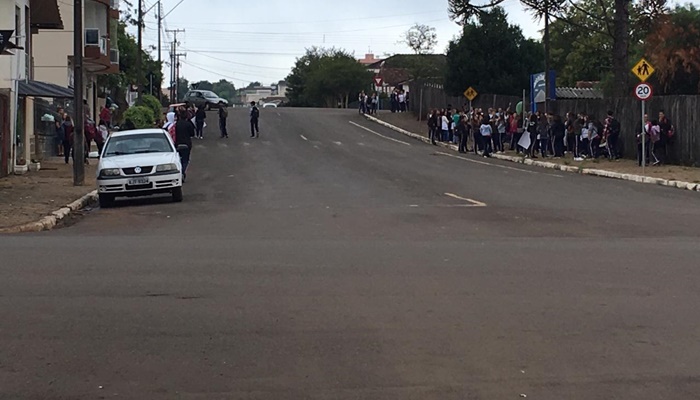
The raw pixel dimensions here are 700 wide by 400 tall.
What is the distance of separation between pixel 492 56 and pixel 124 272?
4380cm

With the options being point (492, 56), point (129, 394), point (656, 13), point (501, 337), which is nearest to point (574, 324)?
point (501, 337)

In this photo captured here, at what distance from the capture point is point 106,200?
20422mm

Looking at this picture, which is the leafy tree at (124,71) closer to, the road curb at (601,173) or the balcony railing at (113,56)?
the balcony railing at (113,56)

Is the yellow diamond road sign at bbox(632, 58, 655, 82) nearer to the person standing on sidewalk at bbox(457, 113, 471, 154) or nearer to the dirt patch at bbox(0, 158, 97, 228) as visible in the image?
the person standing on sidewalk at bbox(457, 113, 471, 154)

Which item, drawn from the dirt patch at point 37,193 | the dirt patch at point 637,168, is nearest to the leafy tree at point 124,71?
the dirt patch at point 637,168

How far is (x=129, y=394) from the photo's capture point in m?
6.09

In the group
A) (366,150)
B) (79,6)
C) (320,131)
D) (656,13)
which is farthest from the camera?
(320,131)

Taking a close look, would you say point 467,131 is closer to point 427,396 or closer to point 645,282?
point 645,282

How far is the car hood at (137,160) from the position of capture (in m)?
20.2

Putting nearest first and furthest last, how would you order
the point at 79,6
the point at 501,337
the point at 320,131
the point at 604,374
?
1. the point at 604,374
2. the point at 501,337
3. the point at 79,6
4. the point at 320,131

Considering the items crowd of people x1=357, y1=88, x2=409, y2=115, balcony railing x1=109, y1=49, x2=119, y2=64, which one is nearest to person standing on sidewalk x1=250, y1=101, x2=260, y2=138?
balcony railing x1=109, y1=49, x2=119, y2=64

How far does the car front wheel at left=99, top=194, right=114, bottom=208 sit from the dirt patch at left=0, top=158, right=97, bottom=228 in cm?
64

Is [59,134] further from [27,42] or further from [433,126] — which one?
[433,126]

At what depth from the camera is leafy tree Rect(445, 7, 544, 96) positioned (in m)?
51.7
